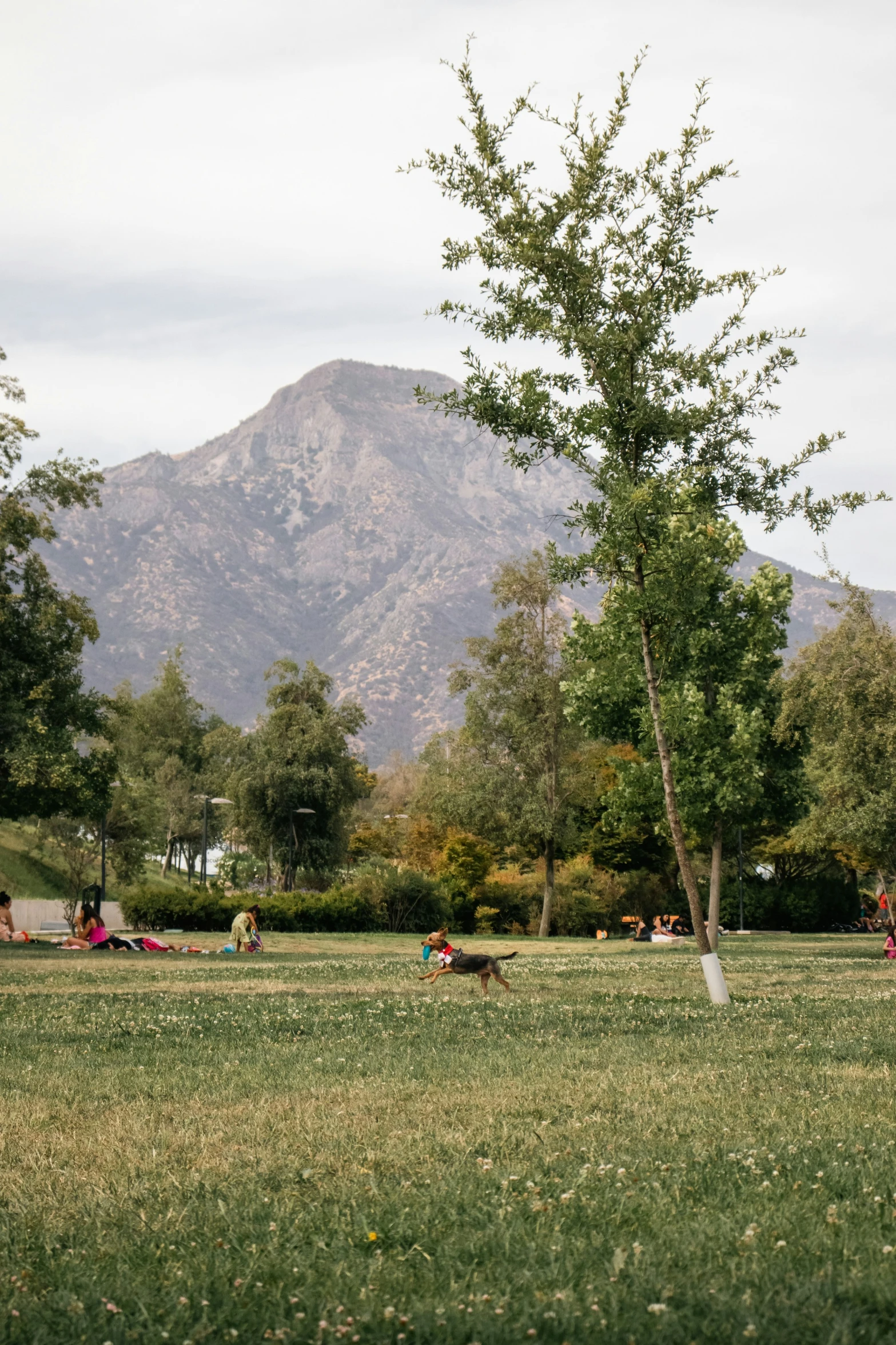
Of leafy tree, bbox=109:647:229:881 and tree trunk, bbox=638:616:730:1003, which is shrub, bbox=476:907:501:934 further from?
tree trunk, bbox=638:616:730:1003

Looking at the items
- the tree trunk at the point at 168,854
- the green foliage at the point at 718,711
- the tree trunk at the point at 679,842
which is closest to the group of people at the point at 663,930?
the green foliage at the point at 718,711

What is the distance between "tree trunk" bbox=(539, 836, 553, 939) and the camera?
54.9m

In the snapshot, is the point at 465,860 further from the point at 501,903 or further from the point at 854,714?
the point at 854,714

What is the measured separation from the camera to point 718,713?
33.3 m

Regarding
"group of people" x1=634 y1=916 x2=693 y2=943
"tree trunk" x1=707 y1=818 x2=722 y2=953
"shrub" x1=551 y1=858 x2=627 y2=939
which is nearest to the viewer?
"tree trunk" x1=707 y1=818 x2=722 y2=953

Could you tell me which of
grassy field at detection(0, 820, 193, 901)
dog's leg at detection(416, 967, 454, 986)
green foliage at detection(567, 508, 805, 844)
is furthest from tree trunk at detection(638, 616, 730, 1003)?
grassy field at detection(0, 820, 193, 901)

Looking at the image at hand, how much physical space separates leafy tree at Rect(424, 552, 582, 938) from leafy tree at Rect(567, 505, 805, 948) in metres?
18.6

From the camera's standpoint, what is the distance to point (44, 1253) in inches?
195

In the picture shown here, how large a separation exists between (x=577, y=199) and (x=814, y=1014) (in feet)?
34.2

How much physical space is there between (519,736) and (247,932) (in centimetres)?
2548

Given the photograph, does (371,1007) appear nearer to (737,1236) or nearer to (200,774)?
(737,1236)

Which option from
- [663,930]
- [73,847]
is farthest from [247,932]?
[73,847]

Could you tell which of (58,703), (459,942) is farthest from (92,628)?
(459,942)

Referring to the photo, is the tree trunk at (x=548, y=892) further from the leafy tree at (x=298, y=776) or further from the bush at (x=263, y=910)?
the leafy tree at (x=298, y=776)
